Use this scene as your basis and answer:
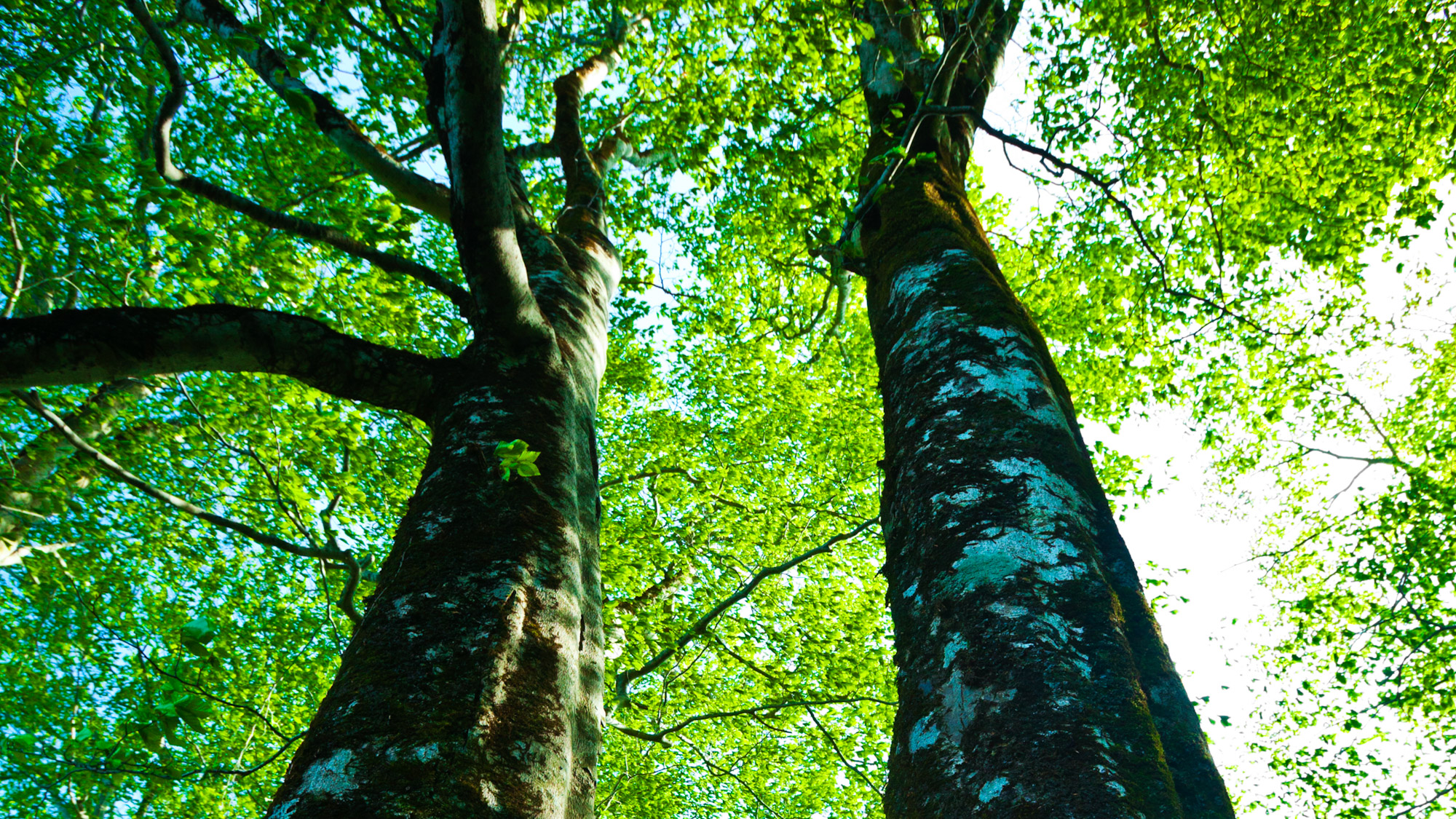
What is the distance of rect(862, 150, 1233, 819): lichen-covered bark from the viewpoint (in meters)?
1.40

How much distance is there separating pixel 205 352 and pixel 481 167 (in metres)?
1.37

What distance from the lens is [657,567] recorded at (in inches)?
488

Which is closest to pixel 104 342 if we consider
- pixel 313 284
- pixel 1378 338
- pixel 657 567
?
pixel 313 284

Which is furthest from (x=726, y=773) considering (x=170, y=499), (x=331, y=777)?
(x=331, y=777)

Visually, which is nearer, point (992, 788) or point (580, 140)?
point (992, 788)

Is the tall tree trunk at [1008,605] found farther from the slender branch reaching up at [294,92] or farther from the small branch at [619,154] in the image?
the small branch at [619,154]

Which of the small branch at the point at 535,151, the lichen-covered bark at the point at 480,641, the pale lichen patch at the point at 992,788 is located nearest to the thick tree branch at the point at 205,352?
the lichen-covered bark at the point at 480,641

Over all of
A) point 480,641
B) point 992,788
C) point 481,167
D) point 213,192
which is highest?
point 213,192

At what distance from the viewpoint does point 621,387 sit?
533 inches

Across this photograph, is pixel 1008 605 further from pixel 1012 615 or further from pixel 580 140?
pixel 580 140

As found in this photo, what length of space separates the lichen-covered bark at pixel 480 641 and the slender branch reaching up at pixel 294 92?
1670mm

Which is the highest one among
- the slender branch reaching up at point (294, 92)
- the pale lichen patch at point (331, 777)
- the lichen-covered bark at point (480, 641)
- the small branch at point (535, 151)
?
the small branch at point (535, 151)

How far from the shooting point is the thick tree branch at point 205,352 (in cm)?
244

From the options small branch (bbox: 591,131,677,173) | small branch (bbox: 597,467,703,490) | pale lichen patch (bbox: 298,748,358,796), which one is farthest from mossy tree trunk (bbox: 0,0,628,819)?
small branch (bbox: 597,467,703,490)
